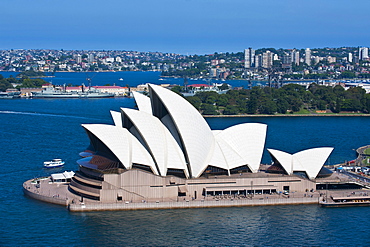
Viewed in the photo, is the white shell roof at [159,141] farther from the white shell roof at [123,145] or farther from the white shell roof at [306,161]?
the white shell roof at [306,161]

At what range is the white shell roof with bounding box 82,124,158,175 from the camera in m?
31.9

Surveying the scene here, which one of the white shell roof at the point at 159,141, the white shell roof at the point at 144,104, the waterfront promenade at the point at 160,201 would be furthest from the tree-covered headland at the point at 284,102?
the waterfront promenade at the point at 160,201

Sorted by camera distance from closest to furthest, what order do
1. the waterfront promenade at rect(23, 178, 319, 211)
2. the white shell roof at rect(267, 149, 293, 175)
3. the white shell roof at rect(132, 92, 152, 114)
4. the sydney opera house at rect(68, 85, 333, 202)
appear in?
the waterfront promenade at rect(23, 178, 319, 211) → the sydney opera house at rect(68, 85, 333, 202) → the white shell roof at rect(267, 149, 293, 175) → the white shell roof at rect(132, 92, 152, 114)

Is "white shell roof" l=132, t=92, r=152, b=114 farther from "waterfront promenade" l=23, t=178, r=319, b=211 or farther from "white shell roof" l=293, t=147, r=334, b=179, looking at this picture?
"white shell roof" l=293, t=147, r=334, b=179

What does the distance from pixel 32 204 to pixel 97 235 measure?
6.29 m

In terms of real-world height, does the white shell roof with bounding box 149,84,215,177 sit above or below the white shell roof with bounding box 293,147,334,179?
above

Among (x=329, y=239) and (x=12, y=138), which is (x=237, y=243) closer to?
(x=329, y=239)

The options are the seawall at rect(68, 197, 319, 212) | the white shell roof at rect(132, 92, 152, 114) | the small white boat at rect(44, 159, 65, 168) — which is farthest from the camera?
the small white boat at rect(44, 159, 65, 168)

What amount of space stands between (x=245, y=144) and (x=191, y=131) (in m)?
4.02

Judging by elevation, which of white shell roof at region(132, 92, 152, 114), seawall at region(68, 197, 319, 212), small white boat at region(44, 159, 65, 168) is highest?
white shell roof at region(132, 92, 152, 114)

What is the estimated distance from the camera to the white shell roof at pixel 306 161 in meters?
34.4

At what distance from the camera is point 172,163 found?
107ft

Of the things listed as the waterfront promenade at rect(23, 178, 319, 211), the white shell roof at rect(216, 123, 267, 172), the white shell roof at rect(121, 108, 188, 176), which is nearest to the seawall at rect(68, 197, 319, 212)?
the waterfront promenade at rect(23, 178, 319, 211)

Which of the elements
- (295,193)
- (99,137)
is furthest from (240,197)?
(99,137)
